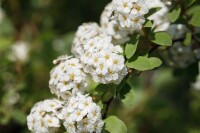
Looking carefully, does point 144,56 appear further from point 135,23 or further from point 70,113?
point 70,113

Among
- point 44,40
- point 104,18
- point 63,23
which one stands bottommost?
point 104,18

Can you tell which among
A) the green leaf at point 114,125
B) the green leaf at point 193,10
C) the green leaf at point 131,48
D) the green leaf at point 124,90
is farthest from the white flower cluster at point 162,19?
the green leaf at point 114,125

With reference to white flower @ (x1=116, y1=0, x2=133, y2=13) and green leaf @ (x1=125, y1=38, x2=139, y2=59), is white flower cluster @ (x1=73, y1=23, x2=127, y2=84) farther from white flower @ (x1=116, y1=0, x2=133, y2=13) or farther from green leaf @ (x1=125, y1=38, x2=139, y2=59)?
white flower @ (x1=116, y1=0, x2=133, y2=13)

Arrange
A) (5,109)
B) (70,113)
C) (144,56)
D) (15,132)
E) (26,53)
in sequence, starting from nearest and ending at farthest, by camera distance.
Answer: (70,113) → (144,56) → (5,109) → (15,132) → (26,53)

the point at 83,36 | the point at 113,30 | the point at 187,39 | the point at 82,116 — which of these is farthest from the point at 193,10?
the point at 82,116

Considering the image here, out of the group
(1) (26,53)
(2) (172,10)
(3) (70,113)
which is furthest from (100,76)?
(1) (26,53)

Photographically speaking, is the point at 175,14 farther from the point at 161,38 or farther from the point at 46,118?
the point at 46,118

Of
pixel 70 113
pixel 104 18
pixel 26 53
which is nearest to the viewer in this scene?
pixel 70 113
